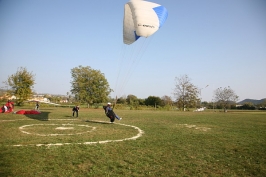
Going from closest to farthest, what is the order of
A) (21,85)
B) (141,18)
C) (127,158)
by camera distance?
(127,158) → (141,18) → (21,85)

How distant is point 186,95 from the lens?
59.8m

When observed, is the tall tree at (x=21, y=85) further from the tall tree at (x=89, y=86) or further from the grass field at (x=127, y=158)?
the grass field at (x=127, y=158)

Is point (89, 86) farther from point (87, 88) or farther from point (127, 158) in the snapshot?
point (127, 158)

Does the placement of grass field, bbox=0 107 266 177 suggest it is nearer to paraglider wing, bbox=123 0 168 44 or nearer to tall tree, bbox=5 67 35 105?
paraglider wing, bbox=123 0 168 44

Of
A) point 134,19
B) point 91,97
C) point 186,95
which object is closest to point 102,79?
point 91,97

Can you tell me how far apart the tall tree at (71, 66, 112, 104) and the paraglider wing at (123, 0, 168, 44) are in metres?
38.8

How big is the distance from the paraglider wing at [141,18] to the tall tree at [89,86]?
38.8 meters

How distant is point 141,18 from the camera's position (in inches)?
569

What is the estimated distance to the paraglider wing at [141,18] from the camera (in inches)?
573

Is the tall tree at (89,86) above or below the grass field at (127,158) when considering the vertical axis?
above

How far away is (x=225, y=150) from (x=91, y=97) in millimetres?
47417

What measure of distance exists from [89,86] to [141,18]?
41981 mm

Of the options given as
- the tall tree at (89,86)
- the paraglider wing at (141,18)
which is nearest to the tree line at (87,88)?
the tall tree at (89,86)

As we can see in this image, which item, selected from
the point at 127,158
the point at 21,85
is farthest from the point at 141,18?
the point at 21,85
